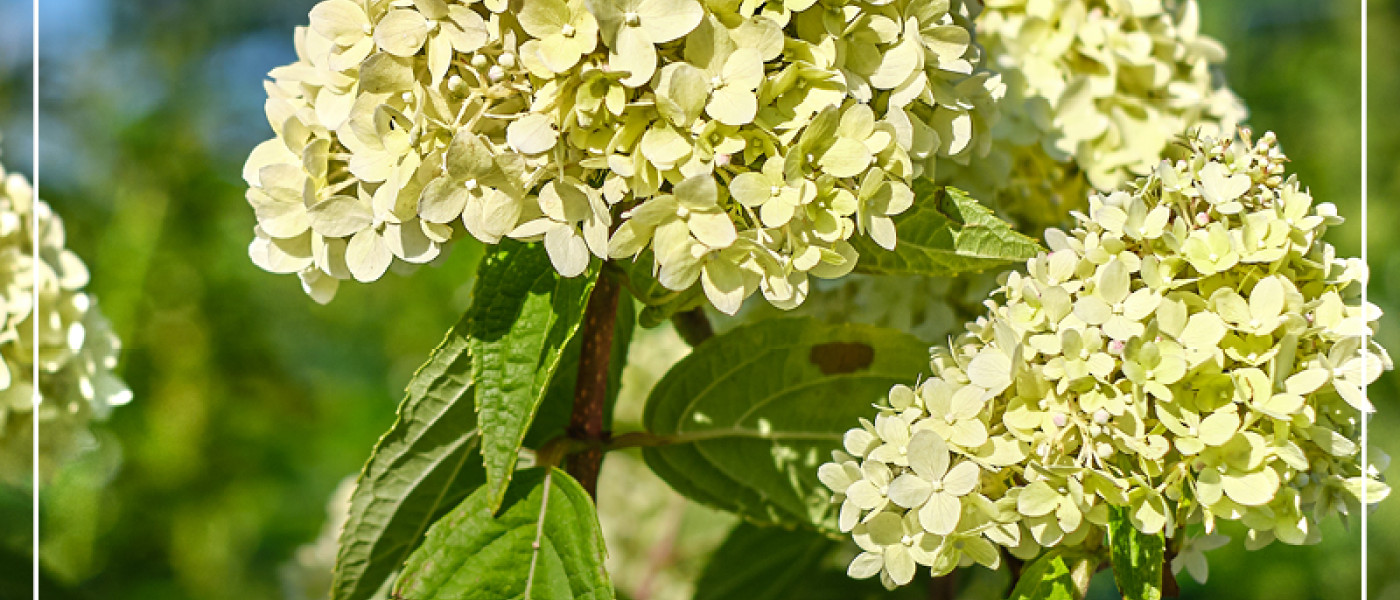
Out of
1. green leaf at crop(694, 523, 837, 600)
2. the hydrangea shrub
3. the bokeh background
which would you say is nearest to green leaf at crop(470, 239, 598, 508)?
the hydrangea shrub

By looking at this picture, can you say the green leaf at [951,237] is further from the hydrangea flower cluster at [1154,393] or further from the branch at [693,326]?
the branch at [693,326]

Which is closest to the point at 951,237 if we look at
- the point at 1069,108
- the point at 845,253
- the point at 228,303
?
the point at 845,253

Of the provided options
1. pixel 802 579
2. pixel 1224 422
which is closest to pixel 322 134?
pixel 1224 422

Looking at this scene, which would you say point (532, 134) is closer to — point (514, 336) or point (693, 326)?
point (514, 336)

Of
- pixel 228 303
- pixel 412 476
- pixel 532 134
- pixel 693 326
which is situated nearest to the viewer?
pixel 532 134

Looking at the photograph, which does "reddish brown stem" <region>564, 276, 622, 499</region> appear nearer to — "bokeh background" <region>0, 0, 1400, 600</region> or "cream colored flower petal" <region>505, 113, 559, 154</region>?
"cream colored flower petal" <region>505, 113, 559, 154</region>

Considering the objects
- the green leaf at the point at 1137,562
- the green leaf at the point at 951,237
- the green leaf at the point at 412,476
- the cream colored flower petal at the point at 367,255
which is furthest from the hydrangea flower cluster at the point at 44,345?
the green leaf at the point at 1137,562

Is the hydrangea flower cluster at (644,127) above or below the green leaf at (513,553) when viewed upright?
above
